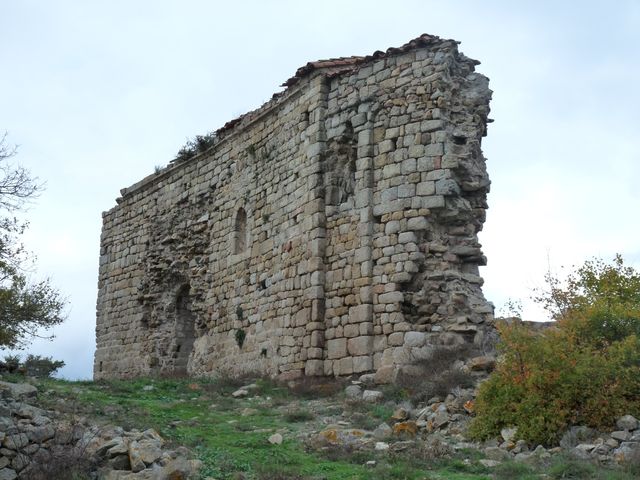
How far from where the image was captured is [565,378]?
9172 millimetres

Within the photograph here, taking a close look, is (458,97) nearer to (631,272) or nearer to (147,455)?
(631,272)

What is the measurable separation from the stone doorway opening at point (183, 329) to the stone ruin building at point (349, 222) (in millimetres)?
1148

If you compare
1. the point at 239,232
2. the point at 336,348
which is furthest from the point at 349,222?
the point at 239,232

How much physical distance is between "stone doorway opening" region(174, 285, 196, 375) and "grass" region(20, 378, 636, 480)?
477 centimetres

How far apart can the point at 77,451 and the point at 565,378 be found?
5.03 m

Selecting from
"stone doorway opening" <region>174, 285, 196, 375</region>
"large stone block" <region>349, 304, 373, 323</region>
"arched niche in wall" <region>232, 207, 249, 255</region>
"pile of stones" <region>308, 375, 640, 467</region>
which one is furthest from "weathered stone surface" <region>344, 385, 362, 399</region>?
"stone doorway opening" <region>174, 285, 196, 375</region>

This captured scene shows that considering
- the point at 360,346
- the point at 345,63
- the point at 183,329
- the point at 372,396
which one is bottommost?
the point at 372,396

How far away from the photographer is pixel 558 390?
920cm

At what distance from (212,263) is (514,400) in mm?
9890

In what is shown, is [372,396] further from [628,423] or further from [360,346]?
[628,423]

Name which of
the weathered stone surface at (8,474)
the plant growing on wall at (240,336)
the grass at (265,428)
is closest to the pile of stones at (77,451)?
the weathered stone surface at (8,474)

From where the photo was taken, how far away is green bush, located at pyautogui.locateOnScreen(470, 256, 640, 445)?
899 cm

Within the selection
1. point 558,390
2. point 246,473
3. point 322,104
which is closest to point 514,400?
point 558,390

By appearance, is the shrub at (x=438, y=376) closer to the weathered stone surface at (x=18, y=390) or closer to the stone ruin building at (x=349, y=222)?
the stone ruin building at (x=349, y=222)
